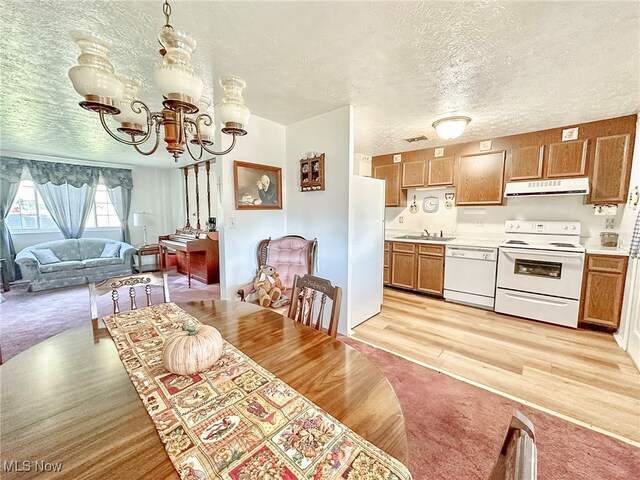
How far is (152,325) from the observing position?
4.32 ft

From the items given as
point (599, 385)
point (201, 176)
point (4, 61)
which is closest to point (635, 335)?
point (599, 385)

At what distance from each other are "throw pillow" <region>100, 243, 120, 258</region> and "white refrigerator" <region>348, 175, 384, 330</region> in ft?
16.2

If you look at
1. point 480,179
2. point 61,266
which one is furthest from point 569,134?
point 61,266

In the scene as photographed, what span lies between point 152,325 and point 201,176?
5211 mm

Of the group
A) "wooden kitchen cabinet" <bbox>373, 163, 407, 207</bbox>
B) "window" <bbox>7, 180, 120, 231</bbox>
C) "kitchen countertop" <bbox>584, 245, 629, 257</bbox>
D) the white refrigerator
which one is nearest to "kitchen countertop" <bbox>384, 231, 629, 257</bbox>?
"kitchen countertop" <bbox>584, 245, 629, 257</bbox>

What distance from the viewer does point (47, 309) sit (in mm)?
3506

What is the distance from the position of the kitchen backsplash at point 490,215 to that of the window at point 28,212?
6.88m

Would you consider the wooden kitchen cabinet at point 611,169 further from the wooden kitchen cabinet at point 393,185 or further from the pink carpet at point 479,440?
the pink carpet at point 479,440

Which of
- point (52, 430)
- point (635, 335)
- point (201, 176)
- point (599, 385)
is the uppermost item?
point (201, 176)

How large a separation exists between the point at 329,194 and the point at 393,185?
2.11 metres

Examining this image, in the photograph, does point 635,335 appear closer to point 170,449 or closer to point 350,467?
point 350,467

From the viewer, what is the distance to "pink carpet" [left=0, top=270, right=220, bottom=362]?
2.74 m

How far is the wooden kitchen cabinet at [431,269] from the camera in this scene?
3.80m

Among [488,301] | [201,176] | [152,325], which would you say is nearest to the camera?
[152,325]
